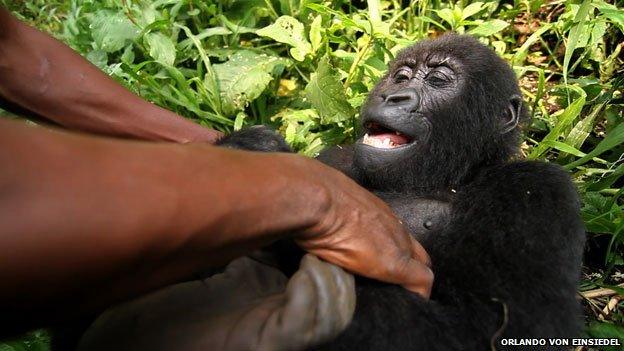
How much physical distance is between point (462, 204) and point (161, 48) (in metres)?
2.68

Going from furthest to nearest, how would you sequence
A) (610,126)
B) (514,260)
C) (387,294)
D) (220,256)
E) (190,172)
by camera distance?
(610,126) → (514,260) → (387,294) → (220,256) → (190,172)

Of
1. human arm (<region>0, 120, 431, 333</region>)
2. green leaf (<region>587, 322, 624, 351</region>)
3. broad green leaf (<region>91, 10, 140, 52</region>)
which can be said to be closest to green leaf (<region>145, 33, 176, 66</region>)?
broad green leaf (<region>91, 10, 140, 52</region>)

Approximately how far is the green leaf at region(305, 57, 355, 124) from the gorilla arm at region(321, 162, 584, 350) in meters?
1.62

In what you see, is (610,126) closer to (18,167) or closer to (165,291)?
(165,291)

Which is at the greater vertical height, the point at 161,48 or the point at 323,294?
the point at 323,294

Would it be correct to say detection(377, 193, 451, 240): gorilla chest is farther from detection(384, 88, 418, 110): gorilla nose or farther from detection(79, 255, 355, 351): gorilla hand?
detection(79, 255, 355, 351): gorilla hand

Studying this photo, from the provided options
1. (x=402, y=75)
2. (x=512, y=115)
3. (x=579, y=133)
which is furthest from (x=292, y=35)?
(x=579, y=133)

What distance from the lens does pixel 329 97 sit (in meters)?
3.93

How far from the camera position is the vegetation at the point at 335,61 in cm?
377

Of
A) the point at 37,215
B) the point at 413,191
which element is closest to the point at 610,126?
the point at 413,191

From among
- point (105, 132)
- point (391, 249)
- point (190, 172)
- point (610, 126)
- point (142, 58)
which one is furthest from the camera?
point (142, 58)

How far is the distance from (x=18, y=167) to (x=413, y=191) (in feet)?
7.03

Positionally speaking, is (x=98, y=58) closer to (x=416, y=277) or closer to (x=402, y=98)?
(x=402, y=98)

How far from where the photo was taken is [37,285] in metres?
1.14
